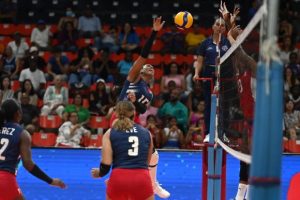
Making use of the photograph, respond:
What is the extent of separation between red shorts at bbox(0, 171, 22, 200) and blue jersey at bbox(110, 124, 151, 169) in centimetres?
106

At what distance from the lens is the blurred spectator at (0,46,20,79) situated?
731 inches

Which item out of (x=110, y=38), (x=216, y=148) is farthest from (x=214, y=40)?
(x=110, y=38)

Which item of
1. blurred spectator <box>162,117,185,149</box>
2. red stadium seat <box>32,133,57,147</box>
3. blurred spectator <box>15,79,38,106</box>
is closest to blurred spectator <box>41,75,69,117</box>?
blurred spectator <box>15,79,38,106</box>

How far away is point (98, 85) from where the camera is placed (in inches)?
657

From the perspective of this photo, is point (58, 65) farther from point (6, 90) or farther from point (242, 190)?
point (242, 190)

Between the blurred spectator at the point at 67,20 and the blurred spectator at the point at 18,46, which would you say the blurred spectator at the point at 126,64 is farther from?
the blurred spectator at the point at 18,46

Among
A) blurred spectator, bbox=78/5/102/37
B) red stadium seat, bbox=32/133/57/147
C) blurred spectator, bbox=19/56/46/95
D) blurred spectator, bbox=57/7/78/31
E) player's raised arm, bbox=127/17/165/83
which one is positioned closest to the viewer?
player's raised arm, bbox=127/17/165/83

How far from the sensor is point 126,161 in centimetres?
652

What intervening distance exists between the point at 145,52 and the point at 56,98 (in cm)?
900

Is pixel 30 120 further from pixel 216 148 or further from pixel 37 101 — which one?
pixel 216 148

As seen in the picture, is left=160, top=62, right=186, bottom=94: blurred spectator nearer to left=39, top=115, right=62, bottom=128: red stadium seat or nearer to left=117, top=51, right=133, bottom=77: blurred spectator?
left=117, top=51, right=133, bottom=77: blurred spectator

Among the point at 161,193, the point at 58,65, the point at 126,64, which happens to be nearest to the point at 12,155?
the point at 161,193

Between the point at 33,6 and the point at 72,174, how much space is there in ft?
39.7

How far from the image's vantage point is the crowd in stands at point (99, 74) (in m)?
15.5
